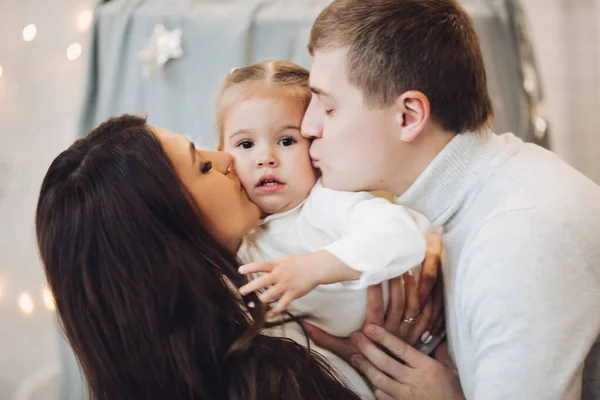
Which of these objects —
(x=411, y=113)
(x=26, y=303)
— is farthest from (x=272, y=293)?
(x=26, y=303)

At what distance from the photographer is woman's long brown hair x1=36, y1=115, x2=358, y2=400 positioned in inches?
32.9

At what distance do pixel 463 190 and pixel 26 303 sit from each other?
890 millimetres

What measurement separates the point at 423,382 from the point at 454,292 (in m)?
0.16

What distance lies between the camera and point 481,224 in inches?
34.5

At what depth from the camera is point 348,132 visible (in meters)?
0.94

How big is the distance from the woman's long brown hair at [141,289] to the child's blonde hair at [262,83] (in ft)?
0.76

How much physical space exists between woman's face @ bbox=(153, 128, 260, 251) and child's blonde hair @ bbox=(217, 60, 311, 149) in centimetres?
12

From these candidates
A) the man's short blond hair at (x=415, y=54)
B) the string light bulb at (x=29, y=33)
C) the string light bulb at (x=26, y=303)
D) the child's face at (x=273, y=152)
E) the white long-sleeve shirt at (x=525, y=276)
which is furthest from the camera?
the string light bulb at (x=29, y=33)

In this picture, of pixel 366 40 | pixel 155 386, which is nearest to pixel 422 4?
pixel 366 40

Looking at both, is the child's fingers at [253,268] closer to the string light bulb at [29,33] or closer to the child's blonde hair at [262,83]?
the child's blonde hair at [262,83]

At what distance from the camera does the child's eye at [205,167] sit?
3.09 feet

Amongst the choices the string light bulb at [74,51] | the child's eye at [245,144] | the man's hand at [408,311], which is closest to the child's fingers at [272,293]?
the man's hand at [408,311]

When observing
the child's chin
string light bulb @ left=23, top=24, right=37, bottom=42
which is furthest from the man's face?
string light bulb @ left=23, top=24, right=37, bottom=42

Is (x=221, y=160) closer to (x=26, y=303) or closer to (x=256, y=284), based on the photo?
(x=256, y=284)
